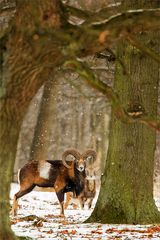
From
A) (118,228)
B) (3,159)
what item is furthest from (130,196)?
(3,159)

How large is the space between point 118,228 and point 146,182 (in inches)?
64.6

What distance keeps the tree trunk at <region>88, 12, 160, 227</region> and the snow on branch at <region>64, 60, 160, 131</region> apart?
6.26 m

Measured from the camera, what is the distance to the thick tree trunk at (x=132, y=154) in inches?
595

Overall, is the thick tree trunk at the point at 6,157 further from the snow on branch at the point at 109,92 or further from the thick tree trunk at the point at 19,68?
the snow on branch at the point at 109,92

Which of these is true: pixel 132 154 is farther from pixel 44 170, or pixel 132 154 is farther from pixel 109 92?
pixel 109 92

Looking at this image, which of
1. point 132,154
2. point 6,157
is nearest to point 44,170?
point 132,154

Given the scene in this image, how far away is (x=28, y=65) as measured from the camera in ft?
28.4

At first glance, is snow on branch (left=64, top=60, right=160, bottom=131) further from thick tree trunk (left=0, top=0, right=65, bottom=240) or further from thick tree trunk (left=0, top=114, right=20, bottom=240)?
thick tree trunk (left=0, top=114, right=20, bottom=240)

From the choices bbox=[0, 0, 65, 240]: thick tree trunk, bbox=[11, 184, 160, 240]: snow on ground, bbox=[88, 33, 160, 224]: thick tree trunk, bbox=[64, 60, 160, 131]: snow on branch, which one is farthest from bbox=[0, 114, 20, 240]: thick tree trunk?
bbox=[88, 33, 160, 224]: thick tree trunk

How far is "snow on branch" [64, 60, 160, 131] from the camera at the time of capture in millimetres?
8398

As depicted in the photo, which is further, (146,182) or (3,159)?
(146,182)

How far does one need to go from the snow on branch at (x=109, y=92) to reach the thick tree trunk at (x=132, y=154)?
626 cm

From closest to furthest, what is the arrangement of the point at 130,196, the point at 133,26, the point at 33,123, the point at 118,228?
the point at 133,26
the point at 118,228
the point at 130,196
the point at 33,123

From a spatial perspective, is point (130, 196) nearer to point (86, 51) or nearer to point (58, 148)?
point (86, 51)
